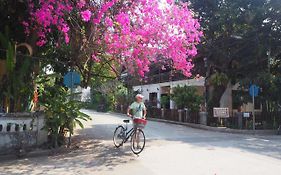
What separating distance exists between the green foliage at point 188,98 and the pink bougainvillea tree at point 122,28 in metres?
13.1

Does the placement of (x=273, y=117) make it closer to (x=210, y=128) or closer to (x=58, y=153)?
(x=210, y=128)

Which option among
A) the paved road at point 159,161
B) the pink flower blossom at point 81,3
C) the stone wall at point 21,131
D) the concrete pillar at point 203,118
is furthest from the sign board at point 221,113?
the pink flower blossom at point 81,3

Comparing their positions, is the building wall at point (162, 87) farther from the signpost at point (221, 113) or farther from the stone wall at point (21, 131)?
the stone wall at point (21, 131)

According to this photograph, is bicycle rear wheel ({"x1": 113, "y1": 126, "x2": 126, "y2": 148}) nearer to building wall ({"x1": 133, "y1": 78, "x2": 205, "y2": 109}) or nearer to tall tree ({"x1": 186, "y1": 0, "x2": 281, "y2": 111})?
tall tree ({"x1": 186, "y1": 0, "x2": 281, "y2": 111})

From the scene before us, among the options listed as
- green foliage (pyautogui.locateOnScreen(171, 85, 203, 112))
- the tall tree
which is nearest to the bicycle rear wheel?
the tall tree

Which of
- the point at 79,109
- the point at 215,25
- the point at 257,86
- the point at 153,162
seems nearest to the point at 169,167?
the point at 153,162

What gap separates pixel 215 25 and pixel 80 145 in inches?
498

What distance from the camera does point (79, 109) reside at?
42.7 ft

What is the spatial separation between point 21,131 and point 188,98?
17.3 metres

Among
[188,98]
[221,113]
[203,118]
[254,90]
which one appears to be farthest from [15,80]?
[188,98]

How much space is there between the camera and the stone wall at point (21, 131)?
11.0 metres

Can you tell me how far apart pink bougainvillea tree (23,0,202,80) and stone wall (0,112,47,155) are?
7.74 feet

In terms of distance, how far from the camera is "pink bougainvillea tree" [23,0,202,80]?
10812 mm

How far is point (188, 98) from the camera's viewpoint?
27.2 m
